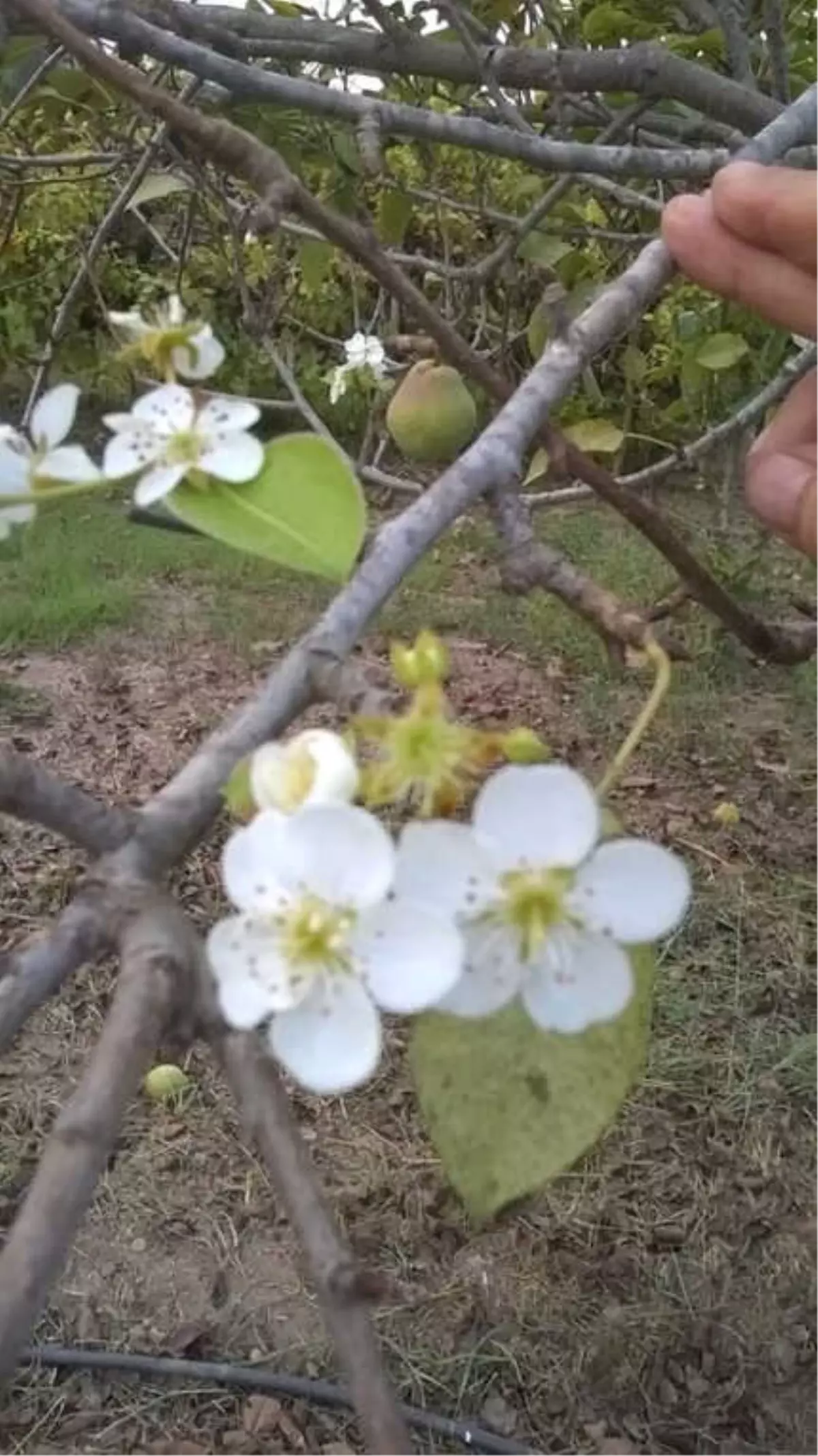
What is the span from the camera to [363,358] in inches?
75.0

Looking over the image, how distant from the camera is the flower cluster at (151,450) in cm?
54

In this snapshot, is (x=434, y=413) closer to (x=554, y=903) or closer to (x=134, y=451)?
(x=134, y=451)

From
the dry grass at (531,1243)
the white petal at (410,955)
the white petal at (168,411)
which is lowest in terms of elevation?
the dry grass at (531,1243)

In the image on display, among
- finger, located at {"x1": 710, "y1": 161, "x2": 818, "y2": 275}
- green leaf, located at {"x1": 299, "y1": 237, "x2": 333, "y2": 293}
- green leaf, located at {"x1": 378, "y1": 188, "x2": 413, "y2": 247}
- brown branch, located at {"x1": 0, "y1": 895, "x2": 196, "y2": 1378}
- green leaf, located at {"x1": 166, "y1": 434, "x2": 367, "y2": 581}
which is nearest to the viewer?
brown branch, located at {"x1": 0, "y1": 895, "x2": 196, "y2": 1378}

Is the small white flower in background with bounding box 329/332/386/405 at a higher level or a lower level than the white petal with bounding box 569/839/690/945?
lower

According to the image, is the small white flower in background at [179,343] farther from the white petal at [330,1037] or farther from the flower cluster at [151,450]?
the white petal at [330,1037]

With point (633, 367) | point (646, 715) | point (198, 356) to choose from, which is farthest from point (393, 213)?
point (646, 715)

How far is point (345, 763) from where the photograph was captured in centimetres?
40

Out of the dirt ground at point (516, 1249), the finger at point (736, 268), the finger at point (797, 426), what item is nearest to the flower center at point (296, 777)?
the finger at point (736, 268)

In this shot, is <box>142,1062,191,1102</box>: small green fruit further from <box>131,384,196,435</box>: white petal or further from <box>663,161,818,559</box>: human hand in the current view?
<box>131,384,196,435</box>: white petal

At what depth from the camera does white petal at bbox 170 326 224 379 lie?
22.8 inches

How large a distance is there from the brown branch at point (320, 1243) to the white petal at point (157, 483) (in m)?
0.19

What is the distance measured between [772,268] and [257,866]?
714 mm

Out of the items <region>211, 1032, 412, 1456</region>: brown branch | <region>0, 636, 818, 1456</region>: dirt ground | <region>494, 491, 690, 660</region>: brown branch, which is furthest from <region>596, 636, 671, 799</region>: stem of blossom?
<region>0, 636, 818, 1456</region>: dirt ground
